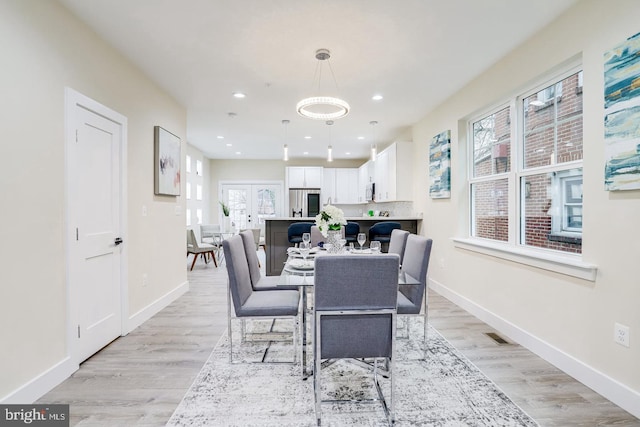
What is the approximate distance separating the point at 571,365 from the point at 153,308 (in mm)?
3776

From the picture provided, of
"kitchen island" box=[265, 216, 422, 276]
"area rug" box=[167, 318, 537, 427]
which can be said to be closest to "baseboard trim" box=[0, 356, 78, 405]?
"area rug" box=[167, 318, 537, 427]

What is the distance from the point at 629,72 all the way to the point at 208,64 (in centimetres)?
319

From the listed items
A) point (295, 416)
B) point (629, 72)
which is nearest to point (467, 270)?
point (629, 72)

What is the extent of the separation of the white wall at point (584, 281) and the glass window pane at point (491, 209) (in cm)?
34

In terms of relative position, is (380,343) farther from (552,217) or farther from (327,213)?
(552,217)

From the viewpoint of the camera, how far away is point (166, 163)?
374 centimetres

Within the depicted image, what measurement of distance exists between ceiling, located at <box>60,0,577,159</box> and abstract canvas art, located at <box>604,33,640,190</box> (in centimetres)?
63

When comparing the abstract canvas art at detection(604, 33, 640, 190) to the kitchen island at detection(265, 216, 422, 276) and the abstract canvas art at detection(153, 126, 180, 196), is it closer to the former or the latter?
the kitchen island at detection(265, 216, 422, 276)

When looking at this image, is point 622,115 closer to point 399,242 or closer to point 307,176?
point 399,242

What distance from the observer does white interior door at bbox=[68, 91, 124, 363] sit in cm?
226

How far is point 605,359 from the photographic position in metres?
1.96

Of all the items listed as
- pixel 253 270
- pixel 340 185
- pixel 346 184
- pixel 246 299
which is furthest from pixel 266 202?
pixel 246 299

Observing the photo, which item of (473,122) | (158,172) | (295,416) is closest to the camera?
(295,416)

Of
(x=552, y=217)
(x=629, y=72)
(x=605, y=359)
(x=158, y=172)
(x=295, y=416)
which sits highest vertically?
(x=629, y=72)
